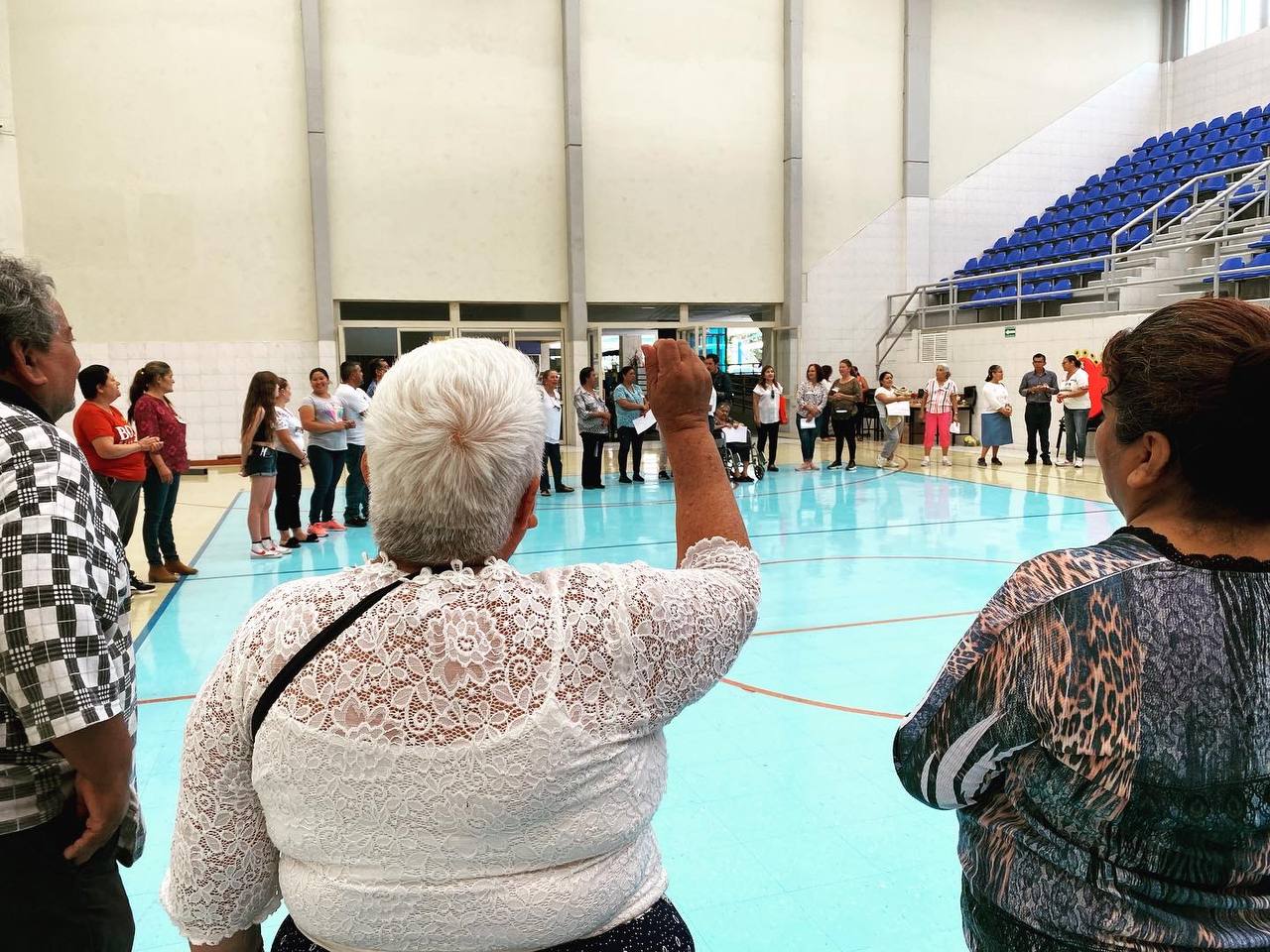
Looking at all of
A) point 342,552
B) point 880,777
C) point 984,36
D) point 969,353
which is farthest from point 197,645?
point 984,36

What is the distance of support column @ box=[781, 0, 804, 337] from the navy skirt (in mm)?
5048

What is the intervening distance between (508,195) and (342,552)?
1008 cm

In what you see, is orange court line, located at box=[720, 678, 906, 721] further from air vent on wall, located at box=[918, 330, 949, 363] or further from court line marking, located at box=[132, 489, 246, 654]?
air vent on wall, located at box=[918, 330, 949, 363]

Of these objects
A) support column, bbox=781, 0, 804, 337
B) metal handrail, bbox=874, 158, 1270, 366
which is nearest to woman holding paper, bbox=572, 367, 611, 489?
support column, bbox=781, 0, 804, 337

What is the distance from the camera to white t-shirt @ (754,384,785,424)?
13.1 m

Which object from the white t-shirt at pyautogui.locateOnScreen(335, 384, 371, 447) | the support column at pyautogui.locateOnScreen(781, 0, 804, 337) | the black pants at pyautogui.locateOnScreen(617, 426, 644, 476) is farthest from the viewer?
the support column at pyautogui.locateOnScreen(781, 0, 804, 337)

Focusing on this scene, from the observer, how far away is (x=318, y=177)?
49.1 ft

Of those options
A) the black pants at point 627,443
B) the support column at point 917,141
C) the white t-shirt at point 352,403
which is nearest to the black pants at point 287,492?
the white t-shirt at point 352,403

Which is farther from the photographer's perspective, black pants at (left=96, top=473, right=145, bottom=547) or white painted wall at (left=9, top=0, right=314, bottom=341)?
white painted wall at (left=9, top=0, right=314, bottom=341)

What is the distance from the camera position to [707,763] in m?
3.48

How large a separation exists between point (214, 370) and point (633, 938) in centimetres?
1548

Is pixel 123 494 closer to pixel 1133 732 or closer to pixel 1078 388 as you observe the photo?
pixel 1133 732

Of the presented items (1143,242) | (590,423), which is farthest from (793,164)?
(590,423)

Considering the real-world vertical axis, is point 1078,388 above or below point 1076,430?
above
